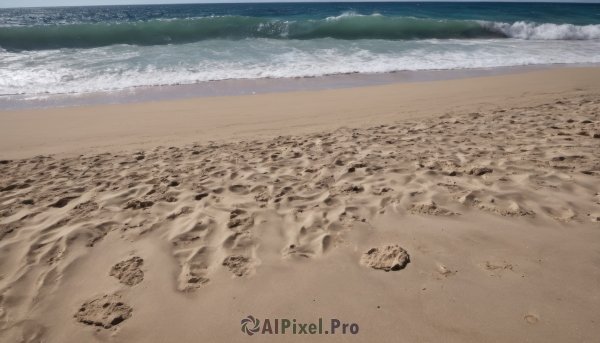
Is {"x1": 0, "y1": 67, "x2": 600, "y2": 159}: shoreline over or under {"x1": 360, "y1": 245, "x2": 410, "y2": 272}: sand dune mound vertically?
under

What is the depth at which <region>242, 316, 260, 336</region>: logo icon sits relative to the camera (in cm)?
200

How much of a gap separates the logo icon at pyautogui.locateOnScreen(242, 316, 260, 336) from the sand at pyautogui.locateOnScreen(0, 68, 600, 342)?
3cm

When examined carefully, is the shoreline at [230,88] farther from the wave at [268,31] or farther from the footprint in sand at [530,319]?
the wave at [268,31]

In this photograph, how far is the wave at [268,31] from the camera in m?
16.8

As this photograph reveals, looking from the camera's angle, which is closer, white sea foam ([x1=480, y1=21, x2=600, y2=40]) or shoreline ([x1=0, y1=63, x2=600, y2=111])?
shoreline ([x1=0, y1=63, x2=600, y2=111])

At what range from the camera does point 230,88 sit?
8.90 metres

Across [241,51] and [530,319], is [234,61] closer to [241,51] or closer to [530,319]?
[241,51]

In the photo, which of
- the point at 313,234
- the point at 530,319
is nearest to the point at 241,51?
the point at 313,234

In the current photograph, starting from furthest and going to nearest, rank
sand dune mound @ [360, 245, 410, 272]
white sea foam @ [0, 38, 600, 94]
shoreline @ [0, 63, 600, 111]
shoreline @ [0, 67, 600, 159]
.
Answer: white sea foam @ [0, 38, 600, 94]
shoreline @ [0, 63, 600, 111]
shoreline @ [0, 67, 600, 159]
sand dune mound @ [360, 245, 410, 272]

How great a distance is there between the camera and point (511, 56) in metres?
13.0

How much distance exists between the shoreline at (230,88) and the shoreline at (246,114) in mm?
585

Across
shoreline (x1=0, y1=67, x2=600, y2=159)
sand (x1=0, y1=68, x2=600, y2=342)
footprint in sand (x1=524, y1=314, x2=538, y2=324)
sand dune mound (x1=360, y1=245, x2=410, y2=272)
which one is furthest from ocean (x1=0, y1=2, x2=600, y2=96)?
footprint in sand (x1=524, y1=314, x2=538, y2=324)

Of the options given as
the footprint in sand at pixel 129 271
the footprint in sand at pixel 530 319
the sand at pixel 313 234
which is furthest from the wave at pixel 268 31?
the footprint in sand at pixel 530 319

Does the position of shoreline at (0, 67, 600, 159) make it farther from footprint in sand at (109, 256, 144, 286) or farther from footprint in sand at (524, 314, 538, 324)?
footprint in sand at (524, 314, 538, 324)
